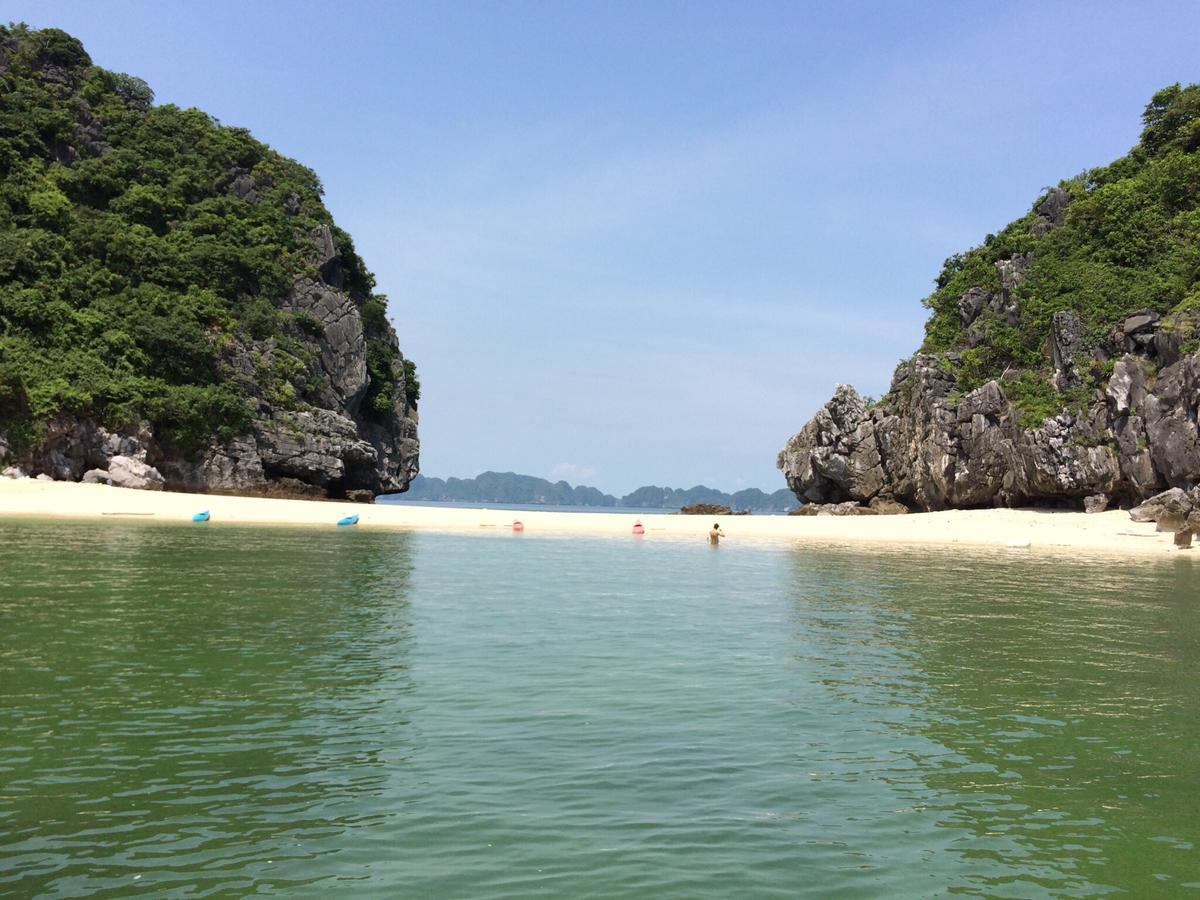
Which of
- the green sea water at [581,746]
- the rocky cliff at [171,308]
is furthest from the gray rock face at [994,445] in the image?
the rocky cliff at [171,308]

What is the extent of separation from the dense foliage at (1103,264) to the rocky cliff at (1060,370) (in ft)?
0.43

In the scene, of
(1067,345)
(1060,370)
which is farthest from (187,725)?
(1067,345)

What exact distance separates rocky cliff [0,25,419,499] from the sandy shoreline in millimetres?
7095

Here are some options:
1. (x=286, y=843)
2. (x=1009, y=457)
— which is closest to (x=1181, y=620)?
(x=286, y=843)

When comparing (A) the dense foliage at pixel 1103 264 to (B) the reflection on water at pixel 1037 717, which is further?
(A) the dense foliage at pixel 1103 264

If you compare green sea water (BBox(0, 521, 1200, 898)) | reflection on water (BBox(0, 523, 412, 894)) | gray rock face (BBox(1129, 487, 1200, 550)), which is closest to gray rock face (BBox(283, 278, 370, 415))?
reflection on water (BBox(0, 523, 412, 894))

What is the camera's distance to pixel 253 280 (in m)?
85.4

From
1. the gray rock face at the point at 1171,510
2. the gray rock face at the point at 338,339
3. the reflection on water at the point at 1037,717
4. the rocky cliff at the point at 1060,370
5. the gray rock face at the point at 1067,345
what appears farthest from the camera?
the gray rock face at the point at 338,339

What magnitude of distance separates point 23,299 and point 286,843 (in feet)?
238

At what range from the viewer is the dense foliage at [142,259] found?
66000mm

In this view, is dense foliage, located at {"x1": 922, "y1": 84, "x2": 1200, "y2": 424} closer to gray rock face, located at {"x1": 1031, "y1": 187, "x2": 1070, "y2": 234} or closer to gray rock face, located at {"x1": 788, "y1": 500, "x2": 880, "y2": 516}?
gray rock face, located at {"x1": 1031, "y1": 187, "x2": 1070, "y2": 234}

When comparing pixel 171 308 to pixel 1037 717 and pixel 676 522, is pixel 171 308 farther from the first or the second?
pixel 1037 717

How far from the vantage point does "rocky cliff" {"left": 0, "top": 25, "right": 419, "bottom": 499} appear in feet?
213

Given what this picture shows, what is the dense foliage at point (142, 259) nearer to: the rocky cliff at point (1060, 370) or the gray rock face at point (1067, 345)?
the rocky cliff at point (1060, 370)
